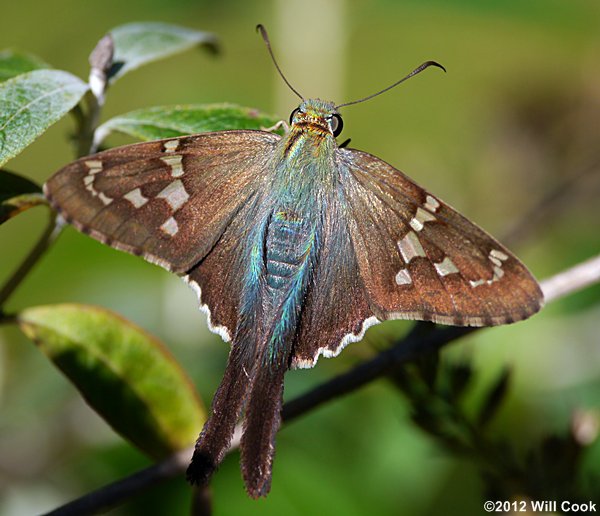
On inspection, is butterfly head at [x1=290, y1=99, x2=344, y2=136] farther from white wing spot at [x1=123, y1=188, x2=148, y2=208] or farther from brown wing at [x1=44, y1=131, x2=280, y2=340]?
white wing spot at [x1=123, y1=188, x2=148, y2=208]

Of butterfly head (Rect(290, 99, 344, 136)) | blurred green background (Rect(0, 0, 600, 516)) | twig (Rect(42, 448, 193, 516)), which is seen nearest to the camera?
twig (Rect(42, 448, 193, 516))

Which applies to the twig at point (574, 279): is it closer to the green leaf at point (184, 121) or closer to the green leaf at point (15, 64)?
the green leaf at point (184, 121)

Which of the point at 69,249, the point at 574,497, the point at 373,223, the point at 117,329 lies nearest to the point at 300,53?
the point at 69,249

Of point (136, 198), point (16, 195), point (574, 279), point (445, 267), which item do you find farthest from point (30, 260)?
point (574, 279)

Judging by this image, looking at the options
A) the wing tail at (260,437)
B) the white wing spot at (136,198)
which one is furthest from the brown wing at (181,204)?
the wing tail at (260,437)

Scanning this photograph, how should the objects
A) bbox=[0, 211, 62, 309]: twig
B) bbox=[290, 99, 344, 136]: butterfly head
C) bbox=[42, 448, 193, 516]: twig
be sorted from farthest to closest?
bbox=[290, 99, 344, 136]: butterfly head, bbox=[0, 211, 62, 309]: twig, bbox=[42, 448, 193, 516]: twig

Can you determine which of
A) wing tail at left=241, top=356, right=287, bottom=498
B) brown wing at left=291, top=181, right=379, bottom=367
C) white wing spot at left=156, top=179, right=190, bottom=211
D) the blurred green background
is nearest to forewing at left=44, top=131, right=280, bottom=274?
white wing spot at left=156, top=179, right=190, bottom=211

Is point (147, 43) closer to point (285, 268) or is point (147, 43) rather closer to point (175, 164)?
point (175, 164)
